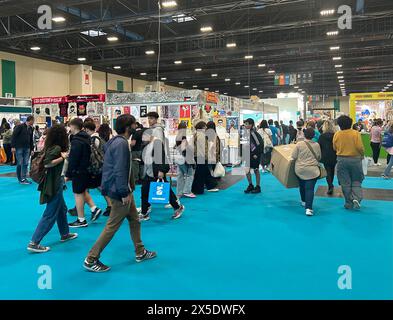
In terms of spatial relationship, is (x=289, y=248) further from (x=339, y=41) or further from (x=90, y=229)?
(x=339, y=41)

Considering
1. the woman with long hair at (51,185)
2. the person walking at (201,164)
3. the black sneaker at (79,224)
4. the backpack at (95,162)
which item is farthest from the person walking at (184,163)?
the woman with long hair at (51,185)

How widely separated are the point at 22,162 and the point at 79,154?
4.85 metres

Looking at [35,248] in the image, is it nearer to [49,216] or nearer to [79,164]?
[49,216]

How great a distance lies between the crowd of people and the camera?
11.1 feet

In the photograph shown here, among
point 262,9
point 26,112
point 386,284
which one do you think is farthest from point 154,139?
point 26,112

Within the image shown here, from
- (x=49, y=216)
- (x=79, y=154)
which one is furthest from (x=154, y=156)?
(x=49, y=216)

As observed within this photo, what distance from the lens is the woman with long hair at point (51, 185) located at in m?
3.96

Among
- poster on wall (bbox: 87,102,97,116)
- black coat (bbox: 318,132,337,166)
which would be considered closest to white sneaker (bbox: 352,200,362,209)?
black coat (bbox: 318,132,337,166)

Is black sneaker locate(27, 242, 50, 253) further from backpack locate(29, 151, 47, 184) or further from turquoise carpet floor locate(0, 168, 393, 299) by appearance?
backpack locate(29, 151, 47, 184)

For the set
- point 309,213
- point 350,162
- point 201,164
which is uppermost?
point 350,162

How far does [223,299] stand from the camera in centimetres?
286

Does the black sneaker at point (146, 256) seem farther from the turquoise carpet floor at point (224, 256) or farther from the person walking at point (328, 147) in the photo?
the person walking at point (328, 147)

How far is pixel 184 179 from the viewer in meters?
7.02

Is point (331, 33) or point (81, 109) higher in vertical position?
point (331, 33)
